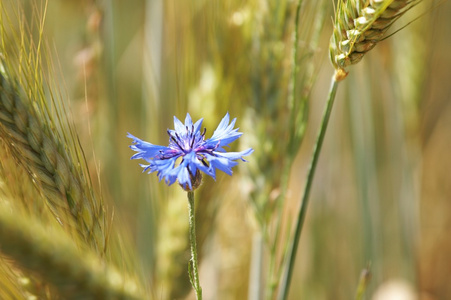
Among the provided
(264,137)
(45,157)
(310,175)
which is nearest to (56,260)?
(45,157)

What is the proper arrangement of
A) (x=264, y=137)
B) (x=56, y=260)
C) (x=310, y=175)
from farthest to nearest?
(x=264, y=137) → (x=310, y=175) → (x=56, y=260)

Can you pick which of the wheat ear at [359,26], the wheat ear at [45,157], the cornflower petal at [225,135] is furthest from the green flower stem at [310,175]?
the wheat ear at [45,157]

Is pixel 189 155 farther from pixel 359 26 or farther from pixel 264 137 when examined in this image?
pixel 264 137

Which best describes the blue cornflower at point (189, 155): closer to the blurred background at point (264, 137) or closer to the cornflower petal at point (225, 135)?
the cornflower petal at point (225, 135)

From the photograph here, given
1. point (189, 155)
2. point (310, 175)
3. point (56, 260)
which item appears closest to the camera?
point (56, 260)

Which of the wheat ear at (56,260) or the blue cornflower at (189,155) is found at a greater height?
the blue cornflower at (189,155)

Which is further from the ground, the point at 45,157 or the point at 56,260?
the point at 45,157
